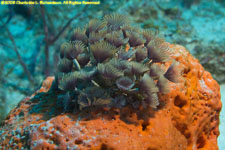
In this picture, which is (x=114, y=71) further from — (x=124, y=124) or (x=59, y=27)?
(x=59, y=27)

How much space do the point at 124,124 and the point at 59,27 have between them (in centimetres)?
597

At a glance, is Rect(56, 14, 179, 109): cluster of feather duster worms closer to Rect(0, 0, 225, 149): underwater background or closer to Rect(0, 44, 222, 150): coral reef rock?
Rect(0, 44, 222, 150): coral reef rock

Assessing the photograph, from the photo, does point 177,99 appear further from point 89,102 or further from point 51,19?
point 51,19

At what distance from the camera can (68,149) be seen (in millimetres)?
1725

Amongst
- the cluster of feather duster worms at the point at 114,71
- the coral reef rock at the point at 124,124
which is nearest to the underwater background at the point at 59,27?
the coral reef rock at the point at 124,124

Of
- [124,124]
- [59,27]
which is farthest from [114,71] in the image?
[59,27]

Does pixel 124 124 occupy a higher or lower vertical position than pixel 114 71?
lower

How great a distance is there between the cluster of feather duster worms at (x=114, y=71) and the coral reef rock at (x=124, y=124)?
153 millimetres

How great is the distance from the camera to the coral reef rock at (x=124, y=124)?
5.89 ft

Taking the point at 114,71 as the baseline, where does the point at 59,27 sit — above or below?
below

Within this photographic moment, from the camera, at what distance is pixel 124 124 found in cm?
193

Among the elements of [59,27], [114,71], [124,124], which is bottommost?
[59,27]

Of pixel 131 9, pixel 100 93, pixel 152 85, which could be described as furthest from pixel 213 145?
pixel 131 9

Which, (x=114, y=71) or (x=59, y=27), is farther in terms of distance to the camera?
(x=59, y=27)
